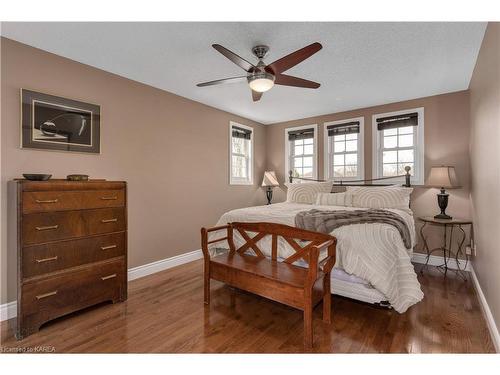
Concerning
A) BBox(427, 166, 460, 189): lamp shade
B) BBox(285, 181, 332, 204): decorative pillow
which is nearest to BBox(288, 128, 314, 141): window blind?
BBox(285, 181, 332, 204): decorative pillow

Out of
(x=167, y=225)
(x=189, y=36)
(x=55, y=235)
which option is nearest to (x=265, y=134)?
(x=167, y=225)

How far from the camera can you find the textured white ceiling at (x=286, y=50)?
7.01ft

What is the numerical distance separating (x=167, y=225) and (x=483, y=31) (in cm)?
392

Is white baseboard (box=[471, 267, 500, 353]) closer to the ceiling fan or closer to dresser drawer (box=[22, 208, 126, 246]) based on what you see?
the ceiling fan

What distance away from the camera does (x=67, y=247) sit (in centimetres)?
223

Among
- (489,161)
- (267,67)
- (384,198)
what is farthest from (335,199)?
(267,67)

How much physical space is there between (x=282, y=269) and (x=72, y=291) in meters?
1.84

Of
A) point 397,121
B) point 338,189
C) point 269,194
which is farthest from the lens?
point 269,194

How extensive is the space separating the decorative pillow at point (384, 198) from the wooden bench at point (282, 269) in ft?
5.32

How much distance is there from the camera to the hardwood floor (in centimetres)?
185

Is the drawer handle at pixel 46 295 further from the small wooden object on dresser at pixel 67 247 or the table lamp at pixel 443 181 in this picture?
the table lamp at pixel 443 181

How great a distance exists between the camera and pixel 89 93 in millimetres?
2826

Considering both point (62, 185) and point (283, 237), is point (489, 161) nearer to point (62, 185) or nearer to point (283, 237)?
→ point (283, 237)
